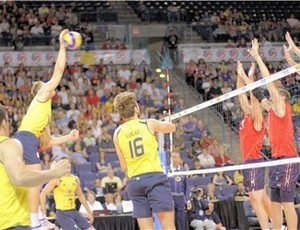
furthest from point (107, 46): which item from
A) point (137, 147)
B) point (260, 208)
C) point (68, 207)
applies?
point (137, 147)

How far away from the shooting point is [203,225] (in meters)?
11.8

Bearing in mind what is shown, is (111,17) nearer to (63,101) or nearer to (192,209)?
(63,101)

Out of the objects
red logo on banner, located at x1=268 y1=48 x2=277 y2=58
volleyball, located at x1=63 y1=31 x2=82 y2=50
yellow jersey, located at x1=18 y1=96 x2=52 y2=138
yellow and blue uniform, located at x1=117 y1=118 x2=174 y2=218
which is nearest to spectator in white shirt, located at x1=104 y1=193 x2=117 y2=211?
yellow jersey, located at x1=18 y1=96 x2=52 y2=138

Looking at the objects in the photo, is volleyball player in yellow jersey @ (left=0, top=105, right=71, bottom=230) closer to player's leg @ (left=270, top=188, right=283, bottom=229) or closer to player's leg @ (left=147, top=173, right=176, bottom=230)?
player's leg @ (left=147, top=173, right=176, bottom=230)

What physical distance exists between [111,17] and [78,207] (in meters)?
12.3

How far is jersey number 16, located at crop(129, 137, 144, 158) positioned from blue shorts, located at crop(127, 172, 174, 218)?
0.72 ft

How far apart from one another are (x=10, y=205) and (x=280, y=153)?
4.04 m

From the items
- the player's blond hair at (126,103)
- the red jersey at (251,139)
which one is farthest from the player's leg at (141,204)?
the red jersey at (251,139)

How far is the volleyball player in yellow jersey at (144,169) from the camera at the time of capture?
614cm

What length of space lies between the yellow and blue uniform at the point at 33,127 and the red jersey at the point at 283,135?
2747mm

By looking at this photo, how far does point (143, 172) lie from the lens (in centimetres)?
621

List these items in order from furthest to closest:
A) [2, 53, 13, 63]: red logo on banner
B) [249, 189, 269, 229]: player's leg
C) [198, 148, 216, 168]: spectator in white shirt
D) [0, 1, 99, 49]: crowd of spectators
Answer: [0, 1, 99, 49]: crowd of spectators, [2, 53, 13, 63]: red logo on banner, [198, 148, 216, 168]: spectator in white shirt, [249, 189, 269, 229]: player's leg

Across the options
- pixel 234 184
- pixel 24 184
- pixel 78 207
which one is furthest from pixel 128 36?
pixel 24 184

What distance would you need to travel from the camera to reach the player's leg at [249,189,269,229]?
7.72m
